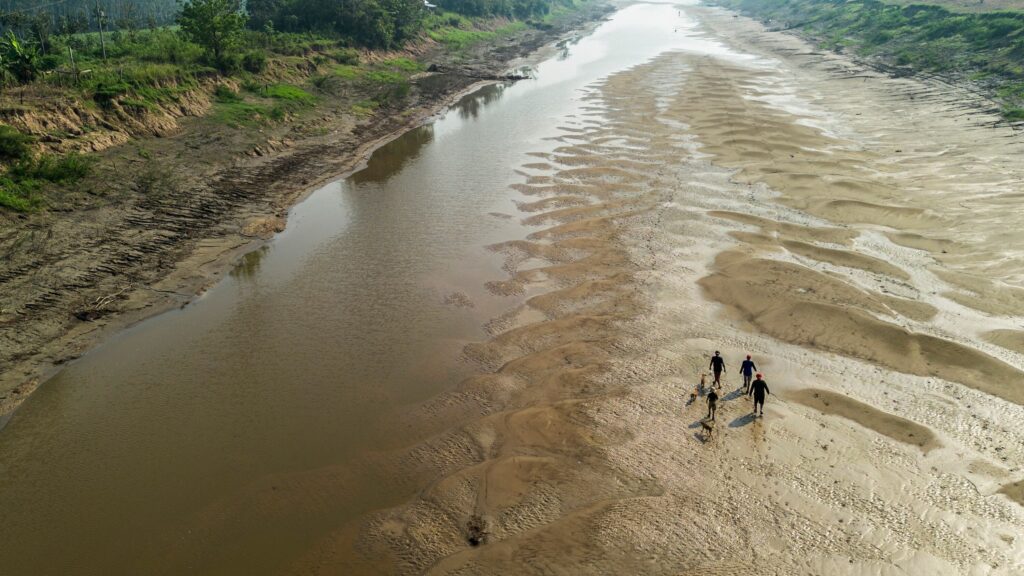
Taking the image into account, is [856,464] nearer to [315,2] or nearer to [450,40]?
[315,2]

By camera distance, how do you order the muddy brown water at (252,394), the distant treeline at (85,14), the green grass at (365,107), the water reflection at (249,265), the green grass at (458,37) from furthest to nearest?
the green grass at (458,37) < the distant treeline at (85,14) < the green grass at (365,107) < the water reflection at (249,265) < the muddy brown water at (252,394)

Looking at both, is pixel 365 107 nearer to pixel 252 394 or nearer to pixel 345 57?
pixel 345 57

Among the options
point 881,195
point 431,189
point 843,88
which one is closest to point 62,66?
point 431,189

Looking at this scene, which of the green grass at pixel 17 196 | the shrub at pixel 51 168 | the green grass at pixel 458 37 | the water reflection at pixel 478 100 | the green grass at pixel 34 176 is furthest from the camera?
the green grass at pixel 458 37

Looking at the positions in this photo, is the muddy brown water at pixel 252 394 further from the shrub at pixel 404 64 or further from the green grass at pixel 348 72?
the shrub at pixel 404 64

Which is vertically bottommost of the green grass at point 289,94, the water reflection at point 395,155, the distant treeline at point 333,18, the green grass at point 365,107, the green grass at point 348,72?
the water reflection at point 395,155

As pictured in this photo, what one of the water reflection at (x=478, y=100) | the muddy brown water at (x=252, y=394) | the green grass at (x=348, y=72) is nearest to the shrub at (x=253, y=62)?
the green grass at (x=348, y=72)

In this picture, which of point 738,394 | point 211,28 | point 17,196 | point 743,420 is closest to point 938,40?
point 738,394
